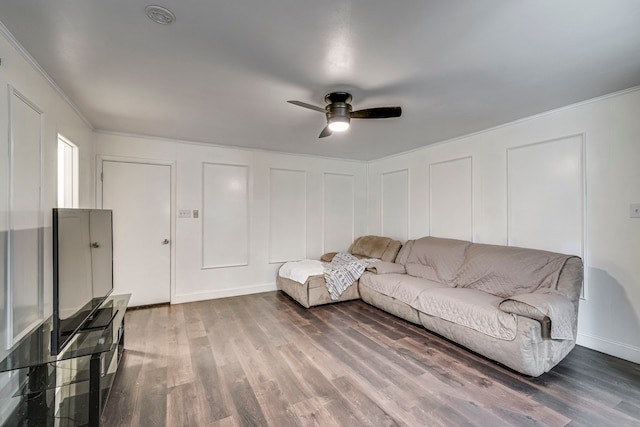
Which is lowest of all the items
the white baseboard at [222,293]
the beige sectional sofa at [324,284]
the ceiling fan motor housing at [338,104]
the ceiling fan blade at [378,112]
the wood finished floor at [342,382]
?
the wood finished floor at [342,382]

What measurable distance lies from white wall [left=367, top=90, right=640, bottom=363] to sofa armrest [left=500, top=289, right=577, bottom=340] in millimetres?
621

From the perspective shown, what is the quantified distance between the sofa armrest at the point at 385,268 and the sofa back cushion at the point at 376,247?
346mm

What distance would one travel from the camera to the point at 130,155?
3908mm

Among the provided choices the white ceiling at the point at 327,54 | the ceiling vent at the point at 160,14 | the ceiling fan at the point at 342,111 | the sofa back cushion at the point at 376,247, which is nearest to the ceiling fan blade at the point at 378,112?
the ceiling fan at the point at 342,111

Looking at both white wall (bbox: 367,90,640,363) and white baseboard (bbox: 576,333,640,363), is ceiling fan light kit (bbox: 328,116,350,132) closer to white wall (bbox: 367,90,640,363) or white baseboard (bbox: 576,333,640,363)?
white wall (bbox: 367,90,640,363)

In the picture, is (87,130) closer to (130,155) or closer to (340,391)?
(130,155)

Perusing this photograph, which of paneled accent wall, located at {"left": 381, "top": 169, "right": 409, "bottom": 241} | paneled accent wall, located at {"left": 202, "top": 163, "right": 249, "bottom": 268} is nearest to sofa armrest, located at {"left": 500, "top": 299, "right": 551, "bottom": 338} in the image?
paneled accent wall, located at {"left": 381, "top": 169, "right": 409, "bottom": 241}

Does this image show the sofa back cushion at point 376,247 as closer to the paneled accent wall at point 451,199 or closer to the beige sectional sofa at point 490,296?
the beige sectional sofa at point 490,296

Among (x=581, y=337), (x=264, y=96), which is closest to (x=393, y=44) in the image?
(x=264, y=96)

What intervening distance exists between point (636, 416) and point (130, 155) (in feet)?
18.4

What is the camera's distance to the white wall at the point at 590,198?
254 cm

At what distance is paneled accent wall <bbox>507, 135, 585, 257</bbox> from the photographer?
9.44 ft

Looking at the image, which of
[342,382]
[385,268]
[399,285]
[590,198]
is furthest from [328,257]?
[590,198]

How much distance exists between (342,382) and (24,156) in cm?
282
